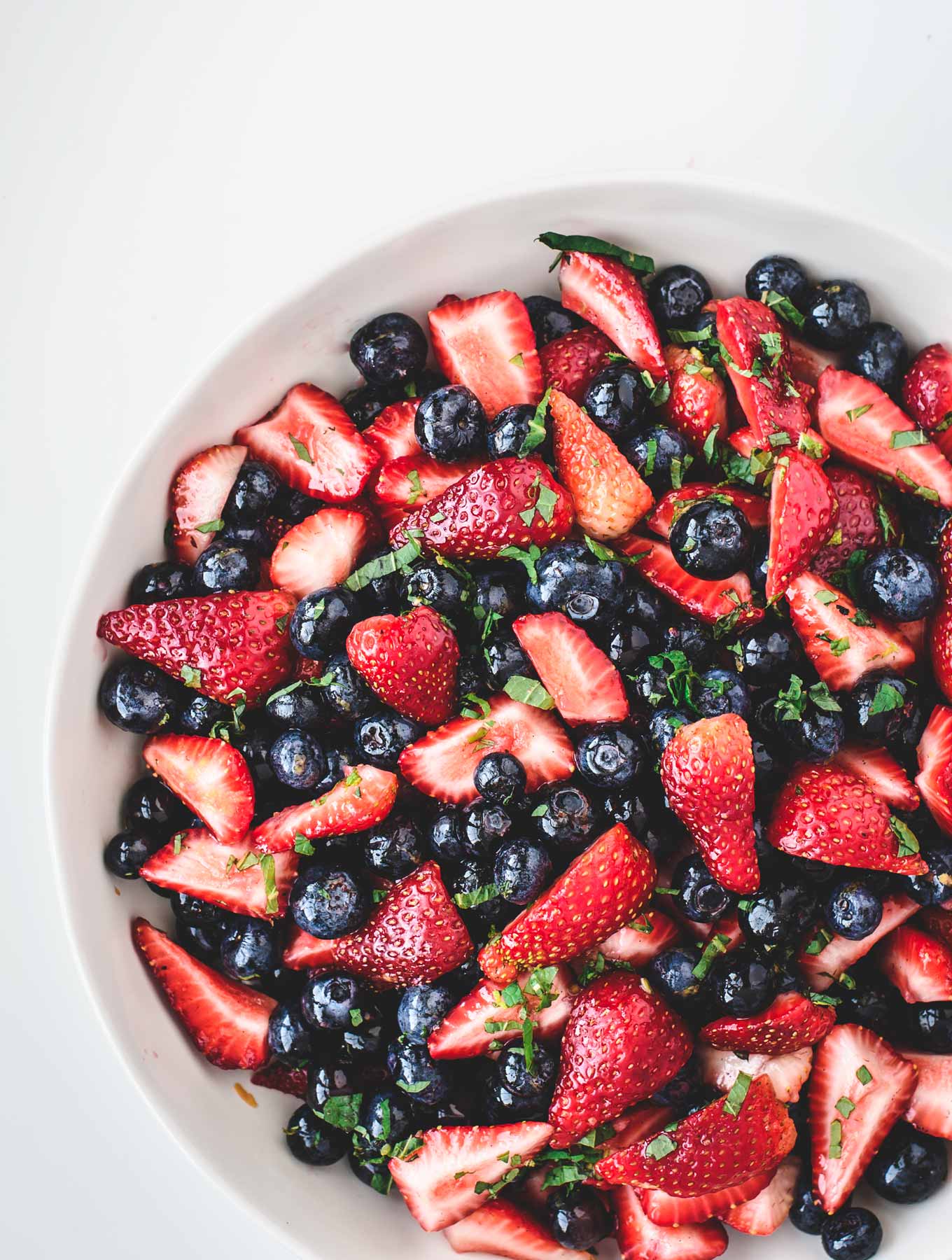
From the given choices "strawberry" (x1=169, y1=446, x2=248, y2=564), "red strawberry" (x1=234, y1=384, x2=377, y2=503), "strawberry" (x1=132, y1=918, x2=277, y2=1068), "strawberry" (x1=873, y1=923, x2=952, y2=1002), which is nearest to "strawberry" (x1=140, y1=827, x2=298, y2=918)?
"strawberry" (x1=132, y1=918, x2=277, y2=1068)

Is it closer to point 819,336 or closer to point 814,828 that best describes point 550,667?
point 814,828

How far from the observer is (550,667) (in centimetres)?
153

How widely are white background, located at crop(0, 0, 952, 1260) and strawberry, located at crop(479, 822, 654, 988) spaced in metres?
Answer: 1.04

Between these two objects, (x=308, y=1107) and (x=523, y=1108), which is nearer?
(x=523, y=1108)

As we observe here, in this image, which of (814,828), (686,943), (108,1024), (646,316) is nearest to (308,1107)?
(108,1024)

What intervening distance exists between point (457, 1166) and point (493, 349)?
126 cm

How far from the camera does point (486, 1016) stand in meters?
1.55

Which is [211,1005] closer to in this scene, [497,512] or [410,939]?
[410,939]

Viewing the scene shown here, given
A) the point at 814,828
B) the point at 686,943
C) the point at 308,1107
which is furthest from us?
the point at 308,1107

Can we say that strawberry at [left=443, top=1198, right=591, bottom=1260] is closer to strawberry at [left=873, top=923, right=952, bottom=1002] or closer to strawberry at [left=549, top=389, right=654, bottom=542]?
strawberry at [left=873, top=923, right=952, bottom=1002]

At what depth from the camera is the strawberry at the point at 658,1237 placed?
5.34 feet

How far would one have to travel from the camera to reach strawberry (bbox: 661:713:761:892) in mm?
1423

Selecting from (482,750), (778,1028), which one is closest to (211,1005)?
(482,750)

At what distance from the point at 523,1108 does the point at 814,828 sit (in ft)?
1.98
